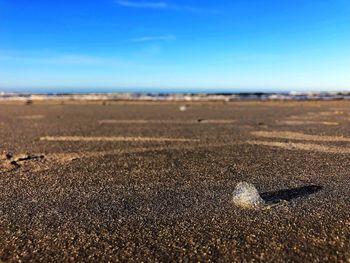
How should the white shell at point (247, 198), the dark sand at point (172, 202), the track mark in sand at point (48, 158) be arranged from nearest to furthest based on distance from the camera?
the dark sand at point (172, 202) → the white shell at point (247, 198) → the track mark in sand at point (48, 158)

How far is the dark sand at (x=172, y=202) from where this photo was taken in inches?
99.7

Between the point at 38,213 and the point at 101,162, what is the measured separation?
6.94 feet

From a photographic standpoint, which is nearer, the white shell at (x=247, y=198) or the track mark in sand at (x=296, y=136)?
the white shell at (x=247, y=198)

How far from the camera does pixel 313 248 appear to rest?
2508 millimetres

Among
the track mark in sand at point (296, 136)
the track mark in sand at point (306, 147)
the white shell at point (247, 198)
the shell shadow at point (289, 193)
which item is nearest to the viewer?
the white shell at point (247, 198)

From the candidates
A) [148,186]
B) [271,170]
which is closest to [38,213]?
[148,186]

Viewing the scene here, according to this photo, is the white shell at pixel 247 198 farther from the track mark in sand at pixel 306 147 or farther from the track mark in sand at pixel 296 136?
the track mark in sand at pixel 296 136

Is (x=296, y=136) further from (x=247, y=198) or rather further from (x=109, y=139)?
(x=247, y=198)

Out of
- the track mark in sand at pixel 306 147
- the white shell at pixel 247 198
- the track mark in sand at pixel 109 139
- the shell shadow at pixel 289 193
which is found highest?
the white shell at pixel 247 198

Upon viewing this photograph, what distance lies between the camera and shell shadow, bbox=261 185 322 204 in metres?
3.55

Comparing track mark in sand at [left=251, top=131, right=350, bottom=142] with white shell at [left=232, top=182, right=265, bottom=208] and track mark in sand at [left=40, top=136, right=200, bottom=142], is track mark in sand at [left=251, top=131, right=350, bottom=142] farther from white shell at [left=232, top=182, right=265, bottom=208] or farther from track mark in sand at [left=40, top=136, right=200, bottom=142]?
white shell at [left=232, top=182, right=265, bottom=208]

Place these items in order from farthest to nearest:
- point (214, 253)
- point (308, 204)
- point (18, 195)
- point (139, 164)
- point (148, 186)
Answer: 1. point (139, 164)
2. point (148, 186)
3. point (18, 195)
4. point (308, 204)
5. point (214, 253)

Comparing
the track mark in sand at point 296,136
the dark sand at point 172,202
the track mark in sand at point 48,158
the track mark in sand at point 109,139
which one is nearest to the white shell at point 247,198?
the dark sand at point 172,202

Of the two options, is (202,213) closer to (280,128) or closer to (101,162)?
(101,162)
